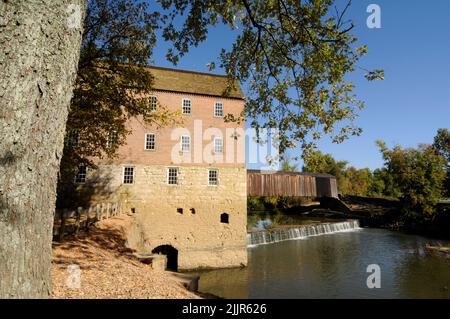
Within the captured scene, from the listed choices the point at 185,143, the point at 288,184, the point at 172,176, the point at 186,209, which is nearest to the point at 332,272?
the point at 186,209

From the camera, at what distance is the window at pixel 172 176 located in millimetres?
19328

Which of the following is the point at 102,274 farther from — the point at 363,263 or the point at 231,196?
the point at 363,263

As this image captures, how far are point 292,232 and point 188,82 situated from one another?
1895 centimetres

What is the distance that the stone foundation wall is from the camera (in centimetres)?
1823

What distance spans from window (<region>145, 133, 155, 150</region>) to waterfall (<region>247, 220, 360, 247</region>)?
1271 cm

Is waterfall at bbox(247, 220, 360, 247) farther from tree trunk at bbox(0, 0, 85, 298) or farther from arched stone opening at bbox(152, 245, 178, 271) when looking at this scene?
tree trunk at bbox(0, 0, 85, 298)

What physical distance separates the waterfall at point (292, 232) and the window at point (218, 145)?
955 cm

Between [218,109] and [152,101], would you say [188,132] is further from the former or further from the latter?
[152,101]

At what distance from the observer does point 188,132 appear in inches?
813

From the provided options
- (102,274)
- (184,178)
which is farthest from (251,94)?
(184,178)

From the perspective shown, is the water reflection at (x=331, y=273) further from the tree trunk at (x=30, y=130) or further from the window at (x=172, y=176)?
the tree trunk at (x=30, y=130)

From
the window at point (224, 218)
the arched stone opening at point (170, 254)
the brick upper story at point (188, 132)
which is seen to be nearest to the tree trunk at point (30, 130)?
the brick upper story at point (188, 132)

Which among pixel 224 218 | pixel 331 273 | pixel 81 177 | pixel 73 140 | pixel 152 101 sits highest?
pixel 152 101

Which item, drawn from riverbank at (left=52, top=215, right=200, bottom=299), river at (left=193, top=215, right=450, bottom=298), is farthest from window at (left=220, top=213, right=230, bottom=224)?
riverbank at (left=52, top=215, right=200, bottom=299)
